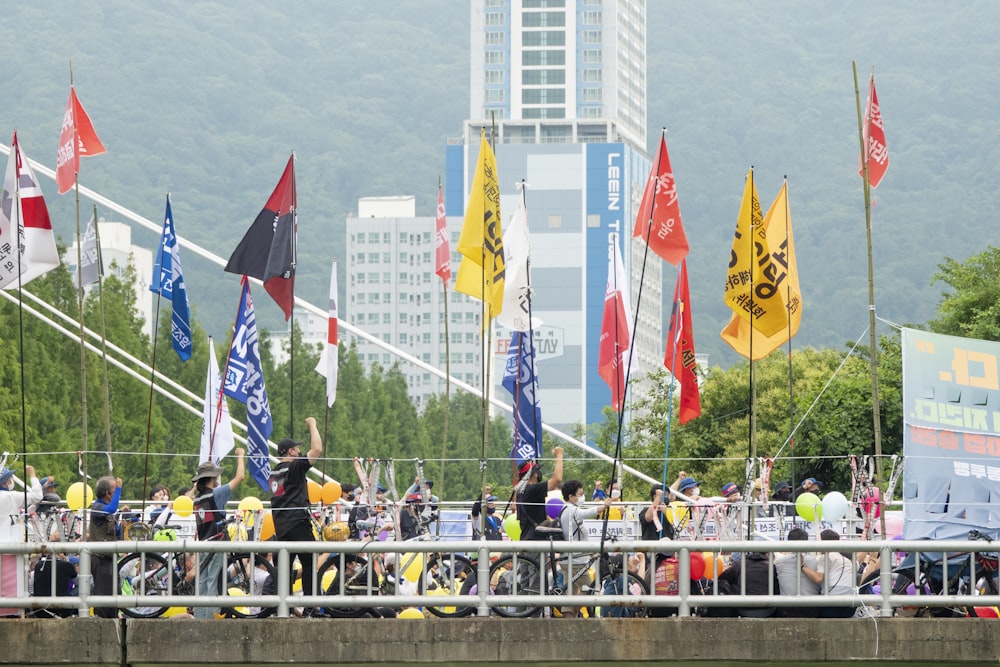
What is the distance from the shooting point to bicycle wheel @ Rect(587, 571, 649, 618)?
47.3 ft

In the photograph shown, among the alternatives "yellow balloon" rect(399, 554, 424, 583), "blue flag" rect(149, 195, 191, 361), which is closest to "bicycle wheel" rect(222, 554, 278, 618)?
"yellow balloon" rect(399, 554, 424, 583)

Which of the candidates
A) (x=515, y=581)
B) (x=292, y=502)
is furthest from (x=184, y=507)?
(x=515, y=581)

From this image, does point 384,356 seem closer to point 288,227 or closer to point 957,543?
point 288,227

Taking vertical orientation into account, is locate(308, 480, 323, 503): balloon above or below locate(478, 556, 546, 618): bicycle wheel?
above

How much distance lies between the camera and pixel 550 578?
14.3 meters

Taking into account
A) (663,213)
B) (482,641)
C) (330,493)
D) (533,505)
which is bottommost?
(482,641)

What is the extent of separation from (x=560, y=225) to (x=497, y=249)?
165345 millimetres

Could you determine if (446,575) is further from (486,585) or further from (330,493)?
(330,493)

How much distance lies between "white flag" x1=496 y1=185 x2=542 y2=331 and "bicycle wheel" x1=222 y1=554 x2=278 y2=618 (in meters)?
9.58

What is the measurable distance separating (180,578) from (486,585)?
2744 mm

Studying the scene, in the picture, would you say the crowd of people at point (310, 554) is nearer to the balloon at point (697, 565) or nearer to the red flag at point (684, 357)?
the balloon at point (697, 565)

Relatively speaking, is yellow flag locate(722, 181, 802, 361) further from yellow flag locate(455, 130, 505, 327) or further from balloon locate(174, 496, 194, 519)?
balloon locate(174, 496, 194, 519)

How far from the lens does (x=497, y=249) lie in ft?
74.3

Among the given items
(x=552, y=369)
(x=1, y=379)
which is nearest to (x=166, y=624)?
(x=1, y=379)
